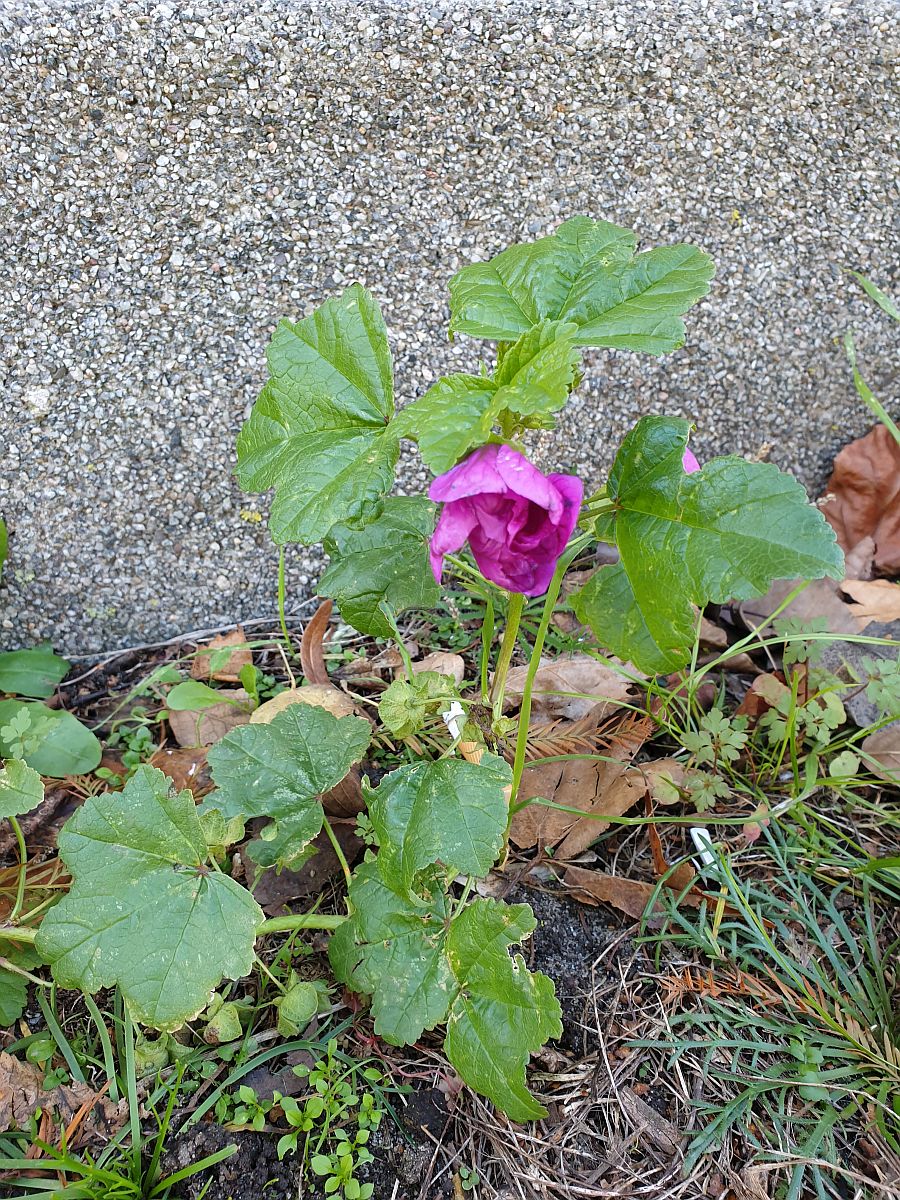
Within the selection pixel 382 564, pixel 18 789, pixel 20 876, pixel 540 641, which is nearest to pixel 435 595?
pixel 382 564

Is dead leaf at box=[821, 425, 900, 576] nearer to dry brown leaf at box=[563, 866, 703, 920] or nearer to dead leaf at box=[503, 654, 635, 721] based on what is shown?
dead leaf at box=[503, 654, 635, 721]

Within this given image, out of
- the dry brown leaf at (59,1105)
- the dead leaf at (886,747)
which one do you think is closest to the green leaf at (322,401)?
the dry brown leaf at (59,1105)

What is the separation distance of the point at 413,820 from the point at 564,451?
1.05 metres

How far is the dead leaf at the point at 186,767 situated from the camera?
160cm

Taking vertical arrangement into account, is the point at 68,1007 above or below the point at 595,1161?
above

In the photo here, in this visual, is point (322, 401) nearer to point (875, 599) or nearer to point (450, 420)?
point (450, 420)

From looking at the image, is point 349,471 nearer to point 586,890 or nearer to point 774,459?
point 586,890

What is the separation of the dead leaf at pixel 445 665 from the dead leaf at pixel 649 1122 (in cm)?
75

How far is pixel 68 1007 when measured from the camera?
1.37 m

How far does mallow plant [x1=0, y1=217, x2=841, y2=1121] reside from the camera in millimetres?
966

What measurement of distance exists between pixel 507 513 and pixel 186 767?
97cm

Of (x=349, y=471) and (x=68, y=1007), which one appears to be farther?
(x=68, y=1007)

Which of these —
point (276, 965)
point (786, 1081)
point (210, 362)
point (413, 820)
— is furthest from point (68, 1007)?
point (210, 362)

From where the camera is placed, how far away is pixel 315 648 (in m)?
1.72
